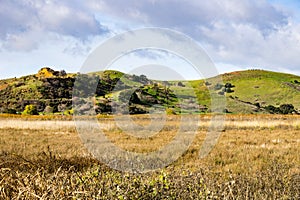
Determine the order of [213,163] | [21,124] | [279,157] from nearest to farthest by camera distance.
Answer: [213,163] < [279,157] < [21,124]

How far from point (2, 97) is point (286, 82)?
74573mm

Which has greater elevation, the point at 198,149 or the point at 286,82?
the point at 286,82

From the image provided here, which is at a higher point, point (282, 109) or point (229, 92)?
point (229, 92)

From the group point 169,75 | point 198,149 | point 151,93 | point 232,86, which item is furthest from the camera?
point 232,86

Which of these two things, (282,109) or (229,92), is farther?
(229,92)

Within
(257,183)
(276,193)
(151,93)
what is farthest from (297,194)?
(151,93)

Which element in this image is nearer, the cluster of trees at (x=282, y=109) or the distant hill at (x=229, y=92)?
the distant hill at (x=229, y=92)

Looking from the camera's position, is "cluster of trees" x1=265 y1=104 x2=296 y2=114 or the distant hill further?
"cluster of trees" x1=265 y1=104 x2=296 y2=114

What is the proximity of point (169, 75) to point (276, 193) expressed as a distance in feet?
13.5

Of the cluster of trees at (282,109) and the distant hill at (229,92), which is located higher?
the distant hill at (229,92)

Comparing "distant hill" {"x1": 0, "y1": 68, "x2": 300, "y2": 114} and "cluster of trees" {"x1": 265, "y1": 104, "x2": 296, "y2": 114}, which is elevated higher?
"distant hill" {"x1": 0, "y1": 68, "x2": 300, "y2": 114}

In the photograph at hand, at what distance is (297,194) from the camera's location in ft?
17.5

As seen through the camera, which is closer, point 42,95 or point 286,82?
point 42,95

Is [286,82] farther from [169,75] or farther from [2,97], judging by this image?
[169,75]
